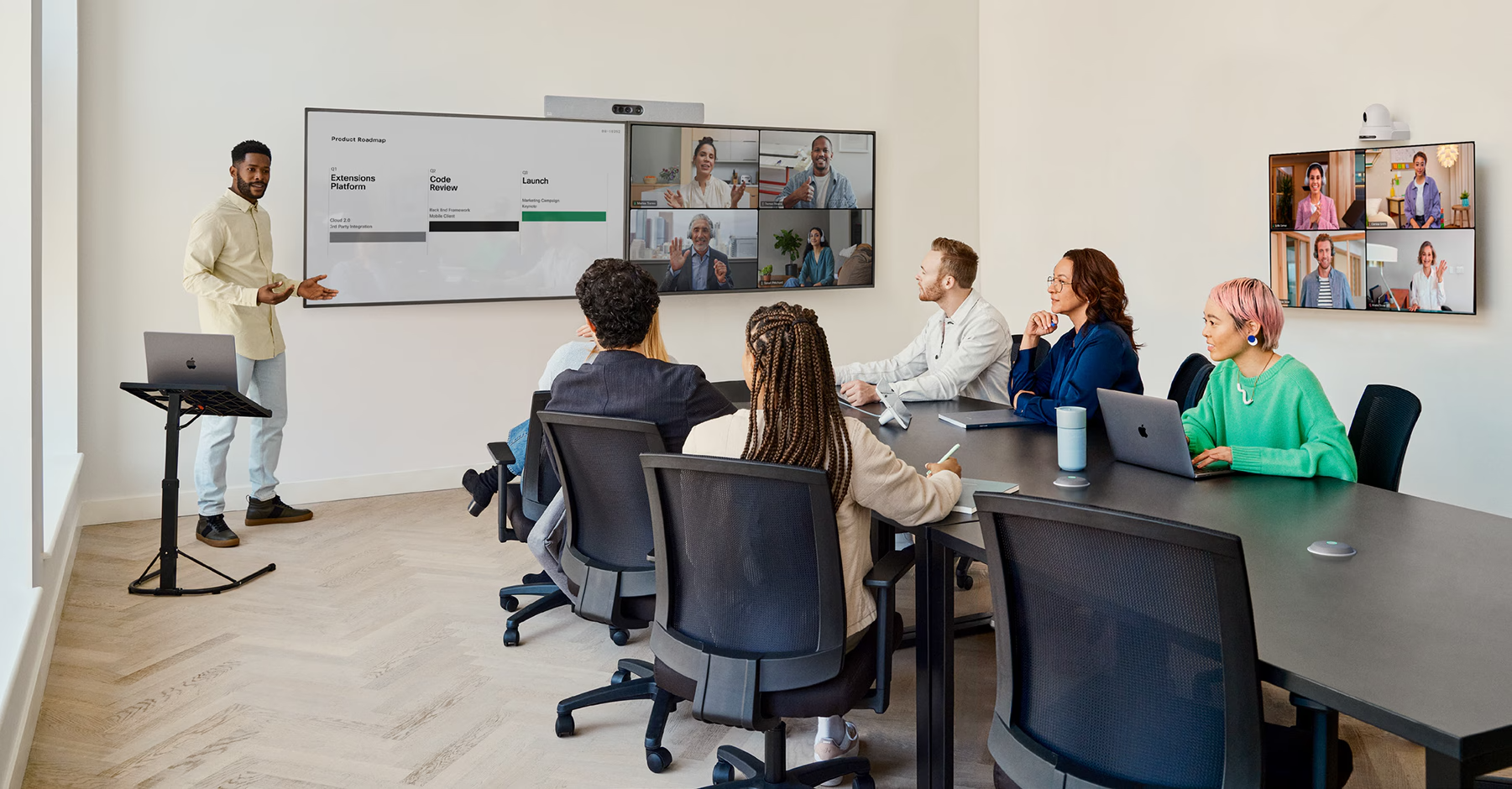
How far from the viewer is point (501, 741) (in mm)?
3074

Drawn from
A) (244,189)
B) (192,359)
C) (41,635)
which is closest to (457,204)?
(244,189)

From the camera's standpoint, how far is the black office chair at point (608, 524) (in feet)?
9.17

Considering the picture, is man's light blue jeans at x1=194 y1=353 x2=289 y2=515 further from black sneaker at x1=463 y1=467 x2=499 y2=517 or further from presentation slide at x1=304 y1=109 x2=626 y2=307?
black sneaker at x1=463 y1=467 x2=499 y2=517

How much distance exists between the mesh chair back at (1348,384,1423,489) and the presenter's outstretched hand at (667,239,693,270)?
422 cm

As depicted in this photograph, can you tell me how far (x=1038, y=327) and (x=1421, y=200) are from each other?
2132mm

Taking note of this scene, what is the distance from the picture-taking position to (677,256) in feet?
21.8

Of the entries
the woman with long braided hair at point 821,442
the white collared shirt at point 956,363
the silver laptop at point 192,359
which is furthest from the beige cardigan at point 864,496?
the silver laptop at point 192,359

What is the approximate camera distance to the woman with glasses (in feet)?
11.6

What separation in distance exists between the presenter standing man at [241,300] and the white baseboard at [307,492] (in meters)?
0.36

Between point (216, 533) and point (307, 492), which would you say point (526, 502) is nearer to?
point (216, 533)

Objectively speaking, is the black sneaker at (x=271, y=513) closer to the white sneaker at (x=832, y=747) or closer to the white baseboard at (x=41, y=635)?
the white baseboard at (x=41, y=635)

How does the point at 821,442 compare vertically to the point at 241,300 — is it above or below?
below

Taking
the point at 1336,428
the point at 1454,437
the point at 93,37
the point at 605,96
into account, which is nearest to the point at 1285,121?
the point at 1454,437

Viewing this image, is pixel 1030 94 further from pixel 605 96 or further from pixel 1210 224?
pixel 605 96
